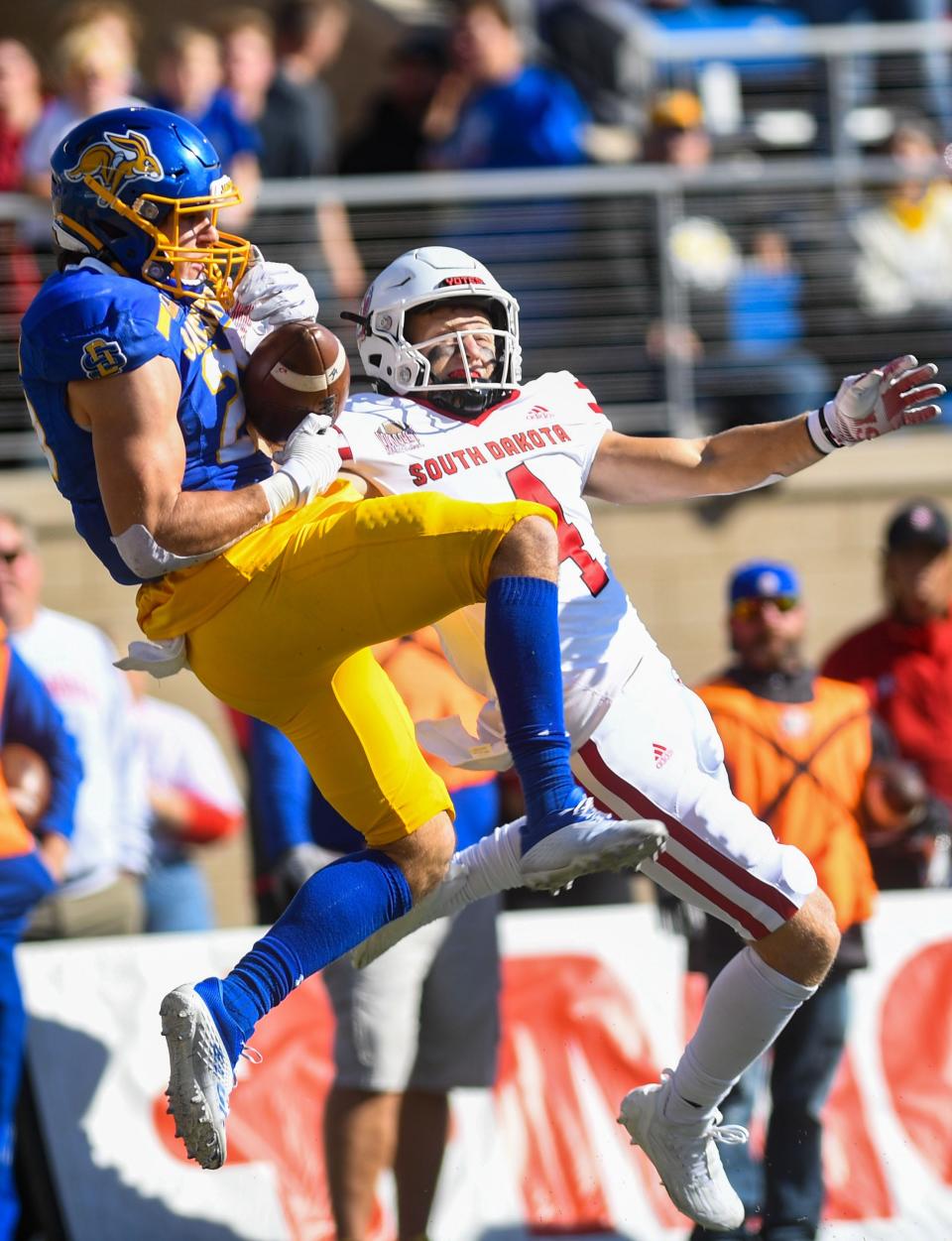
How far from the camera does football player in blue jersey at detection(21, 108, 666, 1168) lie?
4.13m

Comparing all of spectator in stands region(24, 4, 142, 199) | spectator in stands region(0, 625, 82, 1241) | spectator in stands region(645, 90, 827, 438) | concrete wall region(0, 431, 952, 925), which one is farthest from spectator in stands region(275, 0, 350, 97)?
spectator in stands region(0, 625, 82, 1241)

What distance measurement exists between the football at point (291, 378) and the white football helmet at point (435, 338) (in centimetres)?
29

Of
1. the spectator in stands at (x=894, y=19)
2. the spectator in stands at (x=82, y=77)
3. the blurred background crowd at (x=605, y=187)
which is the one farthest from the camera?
the spectator in stands at (x=894, y=19)

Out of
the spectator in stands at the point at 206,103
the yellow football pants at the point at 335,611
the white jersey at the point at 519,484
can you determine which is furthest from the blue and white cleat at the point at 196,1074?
the spectator in stands at the point at 206,103

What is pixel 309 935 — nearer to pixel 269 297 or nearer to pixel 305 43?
pixel 269 297

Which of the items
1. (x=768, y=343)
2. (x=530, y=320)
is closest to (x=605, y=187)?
(x=530, y=320)

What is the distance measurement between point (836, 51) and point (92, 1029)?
18.6 ft

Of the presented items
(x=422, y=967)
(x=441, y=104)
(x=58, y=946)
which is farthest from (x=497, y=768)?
(x=441, y=104)

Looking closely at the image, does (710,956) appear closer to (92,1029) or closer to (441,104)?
(92,1029)

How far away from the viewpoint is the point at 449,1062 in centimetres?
588

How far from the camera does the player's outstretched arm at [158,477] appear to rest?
412 cm

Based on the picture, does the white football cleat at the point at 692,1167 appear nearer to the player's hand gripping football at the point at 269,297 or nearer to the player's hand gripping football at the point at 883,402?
the player's hand gripping football at the point at 883,402

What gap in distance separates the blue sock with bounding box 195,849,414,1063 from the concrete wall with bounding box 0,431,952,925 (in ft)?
13.9

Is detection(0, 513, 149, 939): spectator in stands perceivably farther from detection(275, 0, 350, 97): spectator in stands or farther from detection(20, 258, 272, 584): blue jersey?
detection(275, 0, 350, 97): spectator in stands
